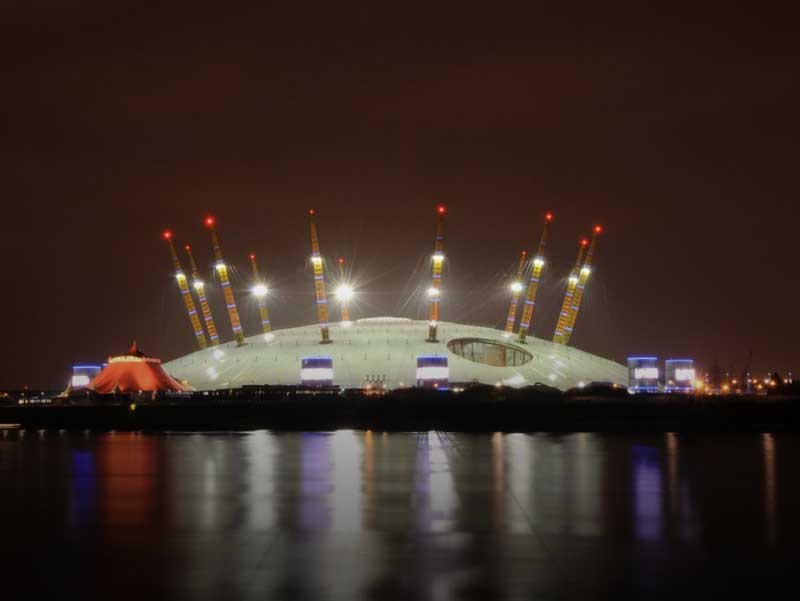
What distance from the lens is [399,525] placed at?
571 inches

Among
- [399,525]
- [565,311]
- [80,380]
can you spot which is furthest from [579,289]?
[399,525]

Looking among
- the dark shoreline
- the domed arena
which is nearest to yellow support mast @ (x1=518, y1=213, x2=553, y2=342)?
the domed arena

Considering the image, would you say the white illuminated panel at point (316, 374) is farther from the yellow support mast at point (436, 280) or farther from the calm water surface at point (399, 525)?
the calm water surface at point (399, 525)

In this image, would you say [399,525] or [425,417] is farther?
[425,417]

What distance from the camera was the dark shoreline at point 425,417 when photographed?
1695 inches

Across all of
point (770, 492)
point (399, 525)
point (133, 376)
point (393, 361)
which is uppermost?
point (393, 361)

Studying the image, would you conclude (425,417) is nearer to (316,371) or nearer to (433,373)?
(433,373)

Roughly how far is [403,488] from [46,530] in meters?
6.97

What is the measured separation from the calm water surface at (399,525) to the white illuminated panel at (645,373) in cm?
7858

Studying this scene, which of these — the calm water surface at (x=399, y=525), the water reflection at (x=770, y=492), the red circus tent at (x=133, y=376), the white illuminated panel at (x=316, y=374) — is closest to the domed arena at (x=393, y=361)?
the white illuminated panel at (x=316, y=374)

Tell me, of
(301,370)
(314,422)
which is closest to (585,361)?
(301,370)

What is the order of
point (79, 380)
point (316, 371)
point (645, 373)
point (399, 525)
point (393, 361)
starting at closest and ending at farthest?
point (399, 525)
point (316, 371)
point (393, 361)
point (645, 373)
point (79, 380)

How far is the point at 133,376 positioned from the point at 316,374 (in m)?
18.2

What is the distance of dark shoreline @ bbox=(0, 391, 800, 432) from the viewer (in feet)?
141
